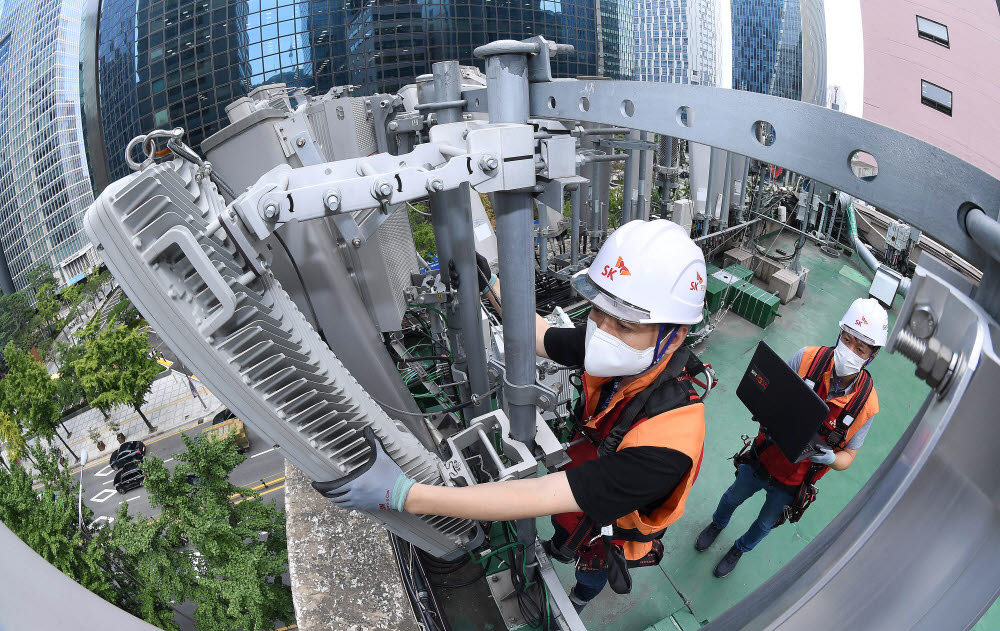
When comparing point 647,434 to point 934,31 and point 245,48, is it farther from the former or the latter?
point 245,48

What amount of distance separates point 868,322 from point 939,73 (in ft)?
8.58

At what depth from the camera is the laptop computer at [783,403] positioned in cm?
301

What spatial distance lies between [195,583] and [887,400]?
948 centimetres

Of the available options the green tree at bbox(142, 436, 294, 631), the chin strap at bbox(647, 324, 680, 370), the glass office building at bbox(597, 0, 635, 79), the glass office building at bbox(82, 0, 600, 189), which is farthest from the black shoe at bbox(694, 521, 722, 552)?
the glass office building at bbox(82, 0, 600, 189)

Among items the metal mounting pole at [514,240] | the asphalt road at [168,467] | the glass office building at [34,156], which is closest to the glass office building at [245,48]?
the glass office building at [34,156]

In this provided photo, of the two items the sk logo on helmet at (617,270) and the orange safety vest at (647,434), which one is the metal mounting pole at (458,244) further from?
the orange safety vest at (647,434)

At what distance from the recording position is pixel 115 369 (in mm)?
13945

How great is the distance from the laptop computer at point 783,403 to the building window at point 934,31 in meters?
2.29

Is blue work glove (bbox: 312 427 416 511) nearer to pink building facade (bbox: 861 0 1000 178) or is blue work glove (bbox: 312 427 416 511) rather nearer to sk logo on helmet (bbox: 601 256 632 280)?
sk logo on helmet (bbox: 601 256 632 280)

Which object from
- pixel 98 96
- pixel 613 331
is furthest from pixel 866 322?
pixel 98 96

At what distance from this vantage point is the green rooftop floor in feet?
13.3

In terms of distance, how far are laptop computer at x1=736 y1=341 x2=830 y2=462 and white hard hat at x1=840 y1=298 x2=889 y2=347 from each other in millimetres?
592

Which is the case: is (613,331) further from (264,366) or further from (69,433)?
(69,433)

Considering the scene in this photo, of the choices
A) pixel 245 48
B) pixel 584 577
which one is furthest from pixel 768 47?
pixel 245 48
